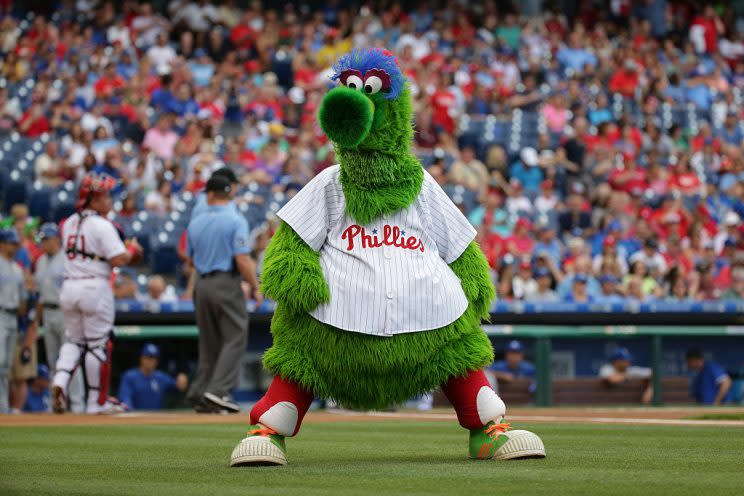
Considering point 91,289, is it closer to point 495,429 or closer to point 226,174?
point 226,174

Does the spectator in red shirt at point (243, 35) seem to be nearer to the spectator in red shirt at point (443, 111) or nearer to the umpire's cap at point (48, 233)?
the spectator in red shirt at point (443, 111)

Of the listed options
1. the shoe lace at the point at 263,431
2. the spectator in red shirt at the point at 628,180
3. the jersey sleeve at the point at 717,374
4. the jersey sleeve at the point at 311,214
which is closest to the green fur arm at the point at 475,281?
the jersey sleeve at the point at 311,214

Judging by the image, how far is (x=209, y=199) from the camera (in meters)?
10.5

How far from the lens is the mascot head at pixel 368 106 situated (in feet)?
16.3

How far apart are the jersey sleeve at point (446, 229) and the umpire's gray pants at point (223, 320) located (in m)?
5.15

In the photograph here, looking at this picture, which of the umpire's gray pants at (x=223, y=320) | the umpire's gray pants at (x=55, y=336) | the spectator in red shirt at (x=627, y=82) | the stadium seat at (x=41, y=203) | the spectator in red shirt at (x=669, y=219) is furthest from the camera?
the spectator in red shirt at (x=627, y=82)

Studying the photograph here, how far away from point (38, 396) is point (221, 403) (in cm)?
310

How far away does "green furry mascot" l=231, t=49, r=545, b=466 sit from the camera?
4.98 meters

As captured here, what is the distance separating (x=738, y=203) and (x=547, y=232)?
4.05 m

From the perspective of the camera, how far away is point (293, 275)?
16.5 feet

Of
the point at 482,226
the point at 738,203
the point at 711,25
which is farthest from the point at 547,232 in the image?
the point at 711,25

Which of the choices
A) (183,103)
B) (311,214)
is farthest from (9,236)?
(311,214)

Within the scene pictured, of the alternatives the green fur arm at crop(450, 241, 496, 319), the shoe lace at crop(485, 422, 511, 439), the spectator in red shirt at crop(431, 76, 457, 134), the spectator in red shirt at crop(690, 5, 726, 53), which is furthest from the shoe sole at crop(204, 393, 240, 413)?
the spectator in red shirt at crop(690, 5, 726, 53)

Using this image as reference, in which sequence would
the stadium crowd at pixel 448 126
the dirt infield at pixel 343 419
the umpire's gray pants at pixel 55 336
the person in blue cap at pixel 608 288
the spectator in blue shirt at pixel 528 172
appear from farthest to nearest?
1. the spectator in blue shirt at pixel 528 172
2. the stadium crowd at pixel 448 126
3. the person in blue cap at pixel 608 288
4. the umpire's gray pants at pixel 55 336
5. the dirt infield at pixel 343 419
